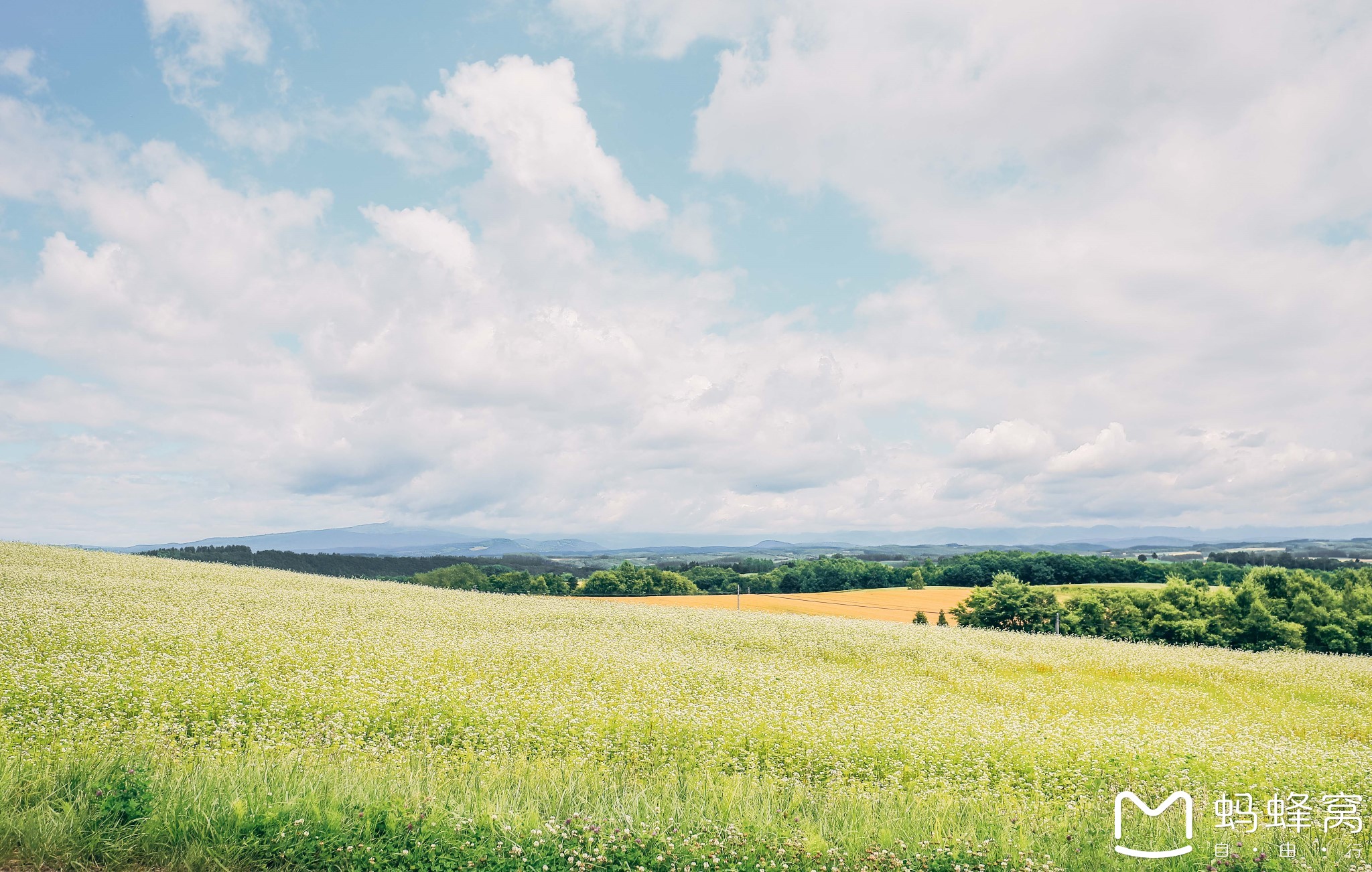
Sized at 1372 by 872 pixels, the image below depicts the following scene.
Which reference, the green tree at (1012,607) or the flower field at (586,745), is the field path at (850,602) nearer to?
the green tree at (1012,607)

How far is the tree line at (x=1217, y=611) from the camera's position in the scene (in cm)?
4575

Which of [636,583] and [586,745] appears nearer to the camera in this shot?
[586,745]

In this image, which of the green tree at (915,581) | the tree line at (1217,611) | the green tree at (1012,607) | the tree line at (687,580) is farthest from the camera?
the green tree at (915,581)

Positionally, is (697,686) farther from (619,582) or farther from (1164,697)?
(619,582)

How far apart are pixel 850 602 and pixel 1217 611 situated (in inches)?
1141

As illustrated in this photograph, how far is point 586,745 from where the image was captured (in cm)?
986

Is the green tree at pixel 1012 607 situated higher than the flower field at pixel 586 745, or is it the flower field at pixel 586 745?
the flower field at pixel 586 745

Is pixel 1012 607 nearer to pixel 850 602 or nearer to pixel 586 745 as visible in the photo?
pixel 850 602

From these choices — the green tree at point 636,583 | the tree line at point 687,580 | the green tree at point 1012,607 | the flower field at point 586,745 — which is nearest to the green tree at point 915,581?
the tree line at point 687,580

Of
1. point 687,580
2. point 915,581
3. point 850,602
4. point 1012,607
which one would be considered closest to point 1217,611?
point 1012,607

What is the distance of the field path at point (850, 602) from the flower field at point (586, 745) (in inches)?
1226

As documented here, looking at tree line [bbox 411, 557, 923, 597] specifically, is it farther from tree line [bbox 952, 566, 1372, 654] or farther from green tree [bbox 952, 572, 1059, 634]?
tree line [bbox 952, 566, 1372, 654]

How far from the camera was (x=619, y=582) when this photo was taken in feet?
243

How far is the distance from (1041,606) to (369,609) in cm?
5208
